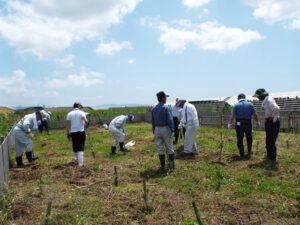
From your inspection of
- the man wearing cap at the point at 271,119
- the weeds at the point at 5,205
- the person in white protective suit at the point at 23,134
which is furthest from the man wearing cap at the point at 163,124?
the person in white protective suit at the point at 23,134

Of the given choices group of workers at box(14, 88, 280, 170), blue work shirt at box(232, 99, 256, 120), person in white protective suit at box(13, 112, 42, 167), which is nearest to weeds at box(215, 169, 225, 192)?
group of workers at box(14, 88, 280, 170)

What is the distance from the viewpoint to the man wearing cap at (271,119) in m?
6.37

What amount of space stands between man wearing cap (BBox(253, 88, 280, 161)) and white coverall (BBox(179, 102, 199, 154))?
2011 millimetres

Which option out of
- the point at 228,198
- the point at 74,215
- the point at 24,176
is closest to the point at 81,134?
the point at 24,176

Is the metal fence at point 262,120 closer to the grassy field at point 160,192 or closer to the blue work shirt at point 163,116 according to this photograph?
the grassy field at point 160,192

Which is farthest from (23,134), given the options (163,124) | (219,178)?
(219,178)

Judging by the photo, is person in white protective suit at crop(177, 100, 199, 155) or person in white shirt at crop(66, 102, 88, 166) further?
person in white protective suit at crop(177, 100, 199, 155)

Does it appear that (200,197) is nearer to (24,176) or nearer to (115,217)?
(115,217)

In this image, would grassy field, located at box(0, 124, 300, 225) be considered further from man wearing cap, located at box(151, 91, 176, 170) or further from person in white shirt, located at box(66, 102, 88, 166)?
man wearing cap, located at box(151, 91, 176, 170)

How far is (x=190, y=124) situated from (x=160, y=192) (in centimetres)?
343

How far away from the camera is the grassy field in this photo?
3.88 m

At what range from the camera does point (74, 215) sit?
404cm

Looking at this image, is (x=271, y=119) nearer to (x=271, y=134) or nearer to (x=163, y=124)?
(x=271, y=134)

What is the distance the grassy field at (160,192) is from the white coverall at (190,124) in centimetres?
48
